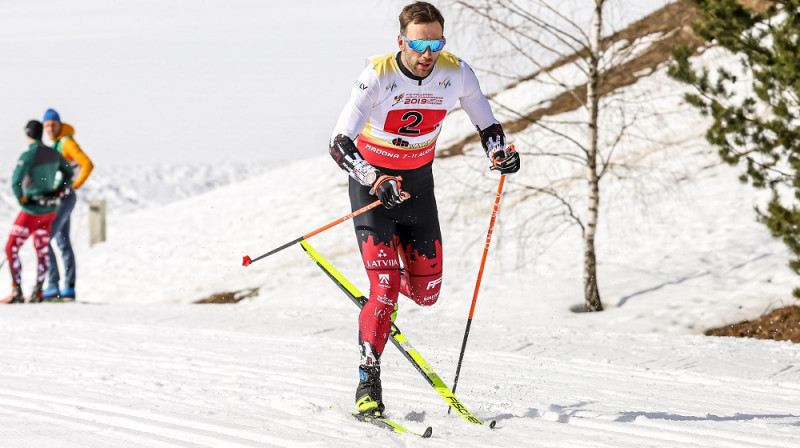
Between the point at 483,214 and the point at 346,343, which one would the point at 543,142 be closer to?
the point at 483,214

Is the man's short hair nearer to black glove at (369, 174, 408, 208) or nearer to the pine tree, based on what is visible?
black glove at (369, 174, 408, 208)

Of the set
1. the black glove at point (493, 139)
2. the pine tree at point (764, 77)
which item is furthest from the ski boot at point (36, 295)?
the pine tree at point (764, 77)

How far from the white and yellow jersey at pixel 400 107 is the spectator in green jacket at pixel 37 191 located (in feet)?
24.4

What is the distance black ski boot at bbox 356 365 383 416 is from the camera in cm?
484

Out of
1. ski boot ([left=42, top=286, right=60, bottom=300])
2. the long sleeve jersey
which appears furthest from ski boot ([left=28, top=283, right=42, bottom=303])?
the long sleeve jersey

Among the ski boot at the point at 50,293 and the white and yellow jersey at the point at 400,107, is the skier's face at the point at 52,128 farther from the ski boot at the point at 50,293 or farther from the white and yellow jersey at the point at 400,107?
the white and yellow jersey at the point at 400,107

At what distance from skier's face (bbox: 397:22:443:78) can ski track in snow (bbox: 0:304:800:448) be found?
2.04 meters

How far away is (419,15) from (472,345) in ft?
13.4

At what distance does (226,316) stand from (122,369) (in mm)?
3428

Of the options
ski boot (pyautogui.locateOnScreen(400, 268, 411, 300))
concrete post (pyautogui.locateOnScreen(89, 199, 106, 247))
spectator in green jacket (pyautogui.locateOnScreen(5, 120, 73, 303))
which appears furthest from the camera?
concrete post (pyautogui.locateOnScreen(89, 199, 106, 247))

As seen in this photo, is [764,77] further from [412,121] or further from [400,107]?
[400,107]

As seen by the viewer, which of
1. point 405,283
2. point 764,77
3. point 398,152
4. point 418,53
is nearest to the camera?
point 418,53

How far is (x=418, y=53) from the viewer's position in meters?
4.78

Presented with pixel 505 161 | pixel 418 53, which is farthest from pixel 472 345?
pixel 418 53
